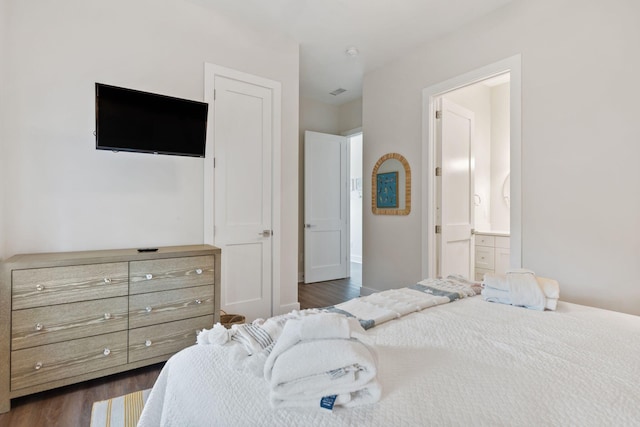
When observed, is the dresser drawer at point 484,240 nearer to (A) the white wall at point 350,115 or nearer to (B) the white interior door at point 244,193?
(A) the white wall at point 350,115

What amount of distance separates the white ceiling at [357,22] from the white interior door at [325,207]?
4.59ft

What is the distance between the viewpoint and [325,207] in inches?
198

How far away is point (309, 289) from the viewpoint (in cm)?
454

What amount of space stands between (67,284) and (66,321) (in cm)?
22

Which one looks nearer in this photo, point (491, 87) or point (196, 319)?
→ point (196, 319)

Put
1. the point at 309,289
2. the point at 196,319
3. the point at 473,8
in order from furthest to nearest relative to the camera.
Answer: the point at 309,289 → the point at 473,8 → the point at 196,319

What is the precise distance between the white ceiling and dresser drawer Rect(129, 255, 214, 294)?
2.22 m

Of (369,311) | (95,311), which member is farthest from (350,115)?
(95,311)

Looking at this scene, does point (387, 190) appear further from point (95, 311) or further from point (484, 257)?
point (95, 311)

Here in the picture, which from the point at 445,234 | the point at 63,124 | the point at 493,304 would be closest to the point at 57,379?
the point at 63,124

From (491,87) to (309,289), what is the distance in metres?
4.05

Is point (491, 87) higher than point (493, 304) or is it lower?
higher

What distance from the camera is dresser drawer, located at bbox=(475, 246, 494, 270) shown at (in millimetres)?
4062

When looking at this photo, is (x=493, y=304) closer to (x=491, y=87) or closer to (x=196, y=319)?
(x=196, y=319)
